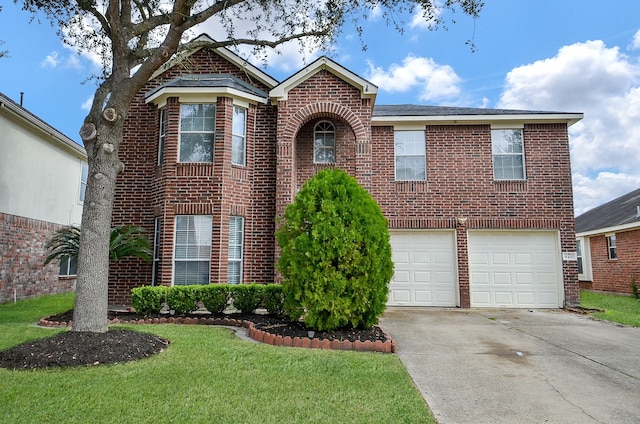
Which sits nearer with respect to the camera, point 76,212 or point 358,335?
point 358,335

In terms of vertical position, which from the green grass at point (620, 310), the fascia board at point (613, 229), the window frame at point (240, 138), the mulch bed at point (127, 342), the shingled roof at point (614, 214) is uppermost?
the window frame at point (240, 138)

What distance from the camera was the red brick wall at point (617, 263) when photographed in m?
15.2

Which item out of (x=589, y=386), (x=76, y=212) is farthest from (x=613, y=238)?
(x=76, y=212)

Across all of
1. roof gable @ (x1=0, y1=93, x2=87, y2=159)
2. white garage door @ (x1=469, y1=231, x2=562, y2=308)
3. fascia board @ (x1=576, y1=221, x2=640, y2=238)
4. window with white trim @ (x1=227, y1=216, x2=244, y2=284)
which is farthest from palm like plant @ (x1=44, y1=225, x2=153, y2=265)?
fascia board @ (x1=576, y1=221, x2=640, y2=238)

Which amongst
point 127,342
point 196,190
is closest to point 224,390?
point 127,342

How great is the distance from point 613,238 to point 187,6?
59.2 feet

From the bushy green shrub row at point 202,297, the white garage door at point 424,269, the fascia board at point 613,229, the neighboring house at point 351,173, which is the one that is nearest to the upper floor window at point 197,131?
the neighboring house at point 351,173

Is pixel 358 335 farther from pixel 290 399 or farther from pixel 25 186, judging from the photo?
→ pixel 25 186

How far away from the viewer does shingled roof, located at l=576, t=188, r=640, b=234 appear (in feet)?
52.5

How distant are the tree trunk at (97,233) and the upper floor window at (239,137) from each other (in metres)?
4.69

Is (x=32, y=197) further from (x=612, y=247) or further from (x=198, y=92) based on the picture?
(x=612, y=247)

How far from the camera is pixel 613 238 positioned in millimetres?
16719

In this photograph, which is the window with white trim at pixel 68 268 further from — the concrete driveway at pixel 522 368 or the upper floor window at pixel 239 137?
the concrete driveway at pixel 522 368

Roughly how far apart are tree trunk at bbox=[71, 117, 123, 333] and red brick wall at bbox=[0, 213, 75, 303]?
26.2 feet
